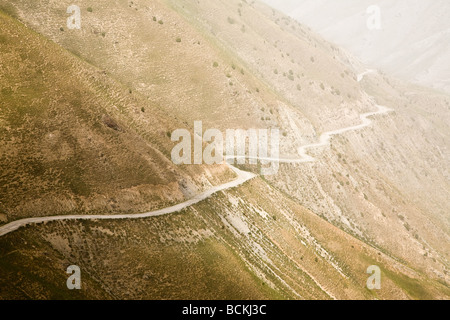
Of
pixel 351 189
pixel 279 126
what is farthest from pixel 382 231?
pixel 279 126
